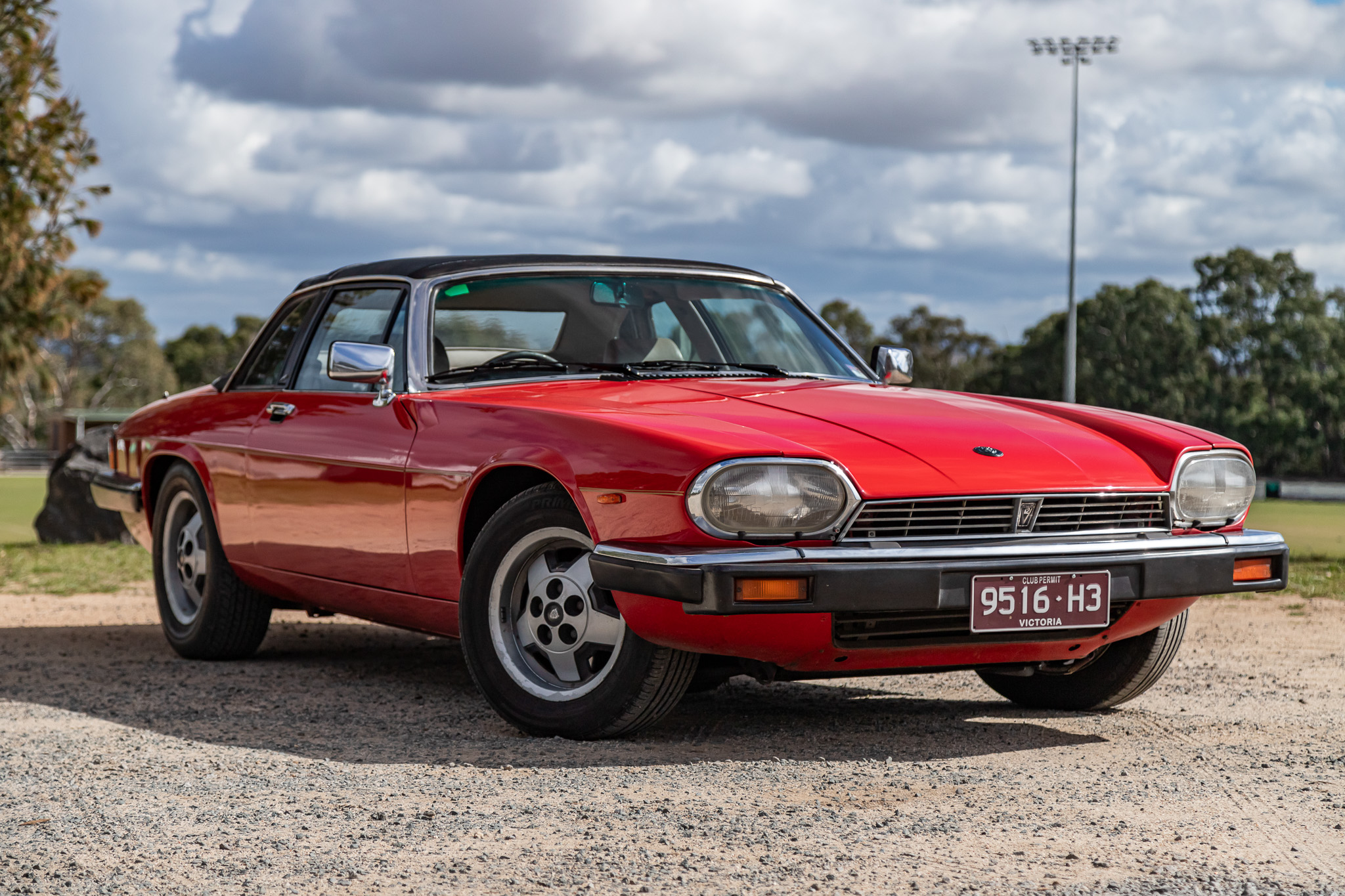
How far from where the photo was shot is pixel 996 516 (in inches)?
171

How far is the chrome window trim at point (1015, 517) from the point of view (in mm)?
4180

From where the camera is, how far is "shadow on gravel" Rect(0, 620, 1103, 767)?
4555 mm

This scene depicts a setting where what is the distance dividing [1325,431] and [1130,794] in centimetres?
6067

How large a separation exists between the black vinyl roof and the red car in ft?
0.05

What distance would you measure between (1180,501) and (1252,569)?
315mm

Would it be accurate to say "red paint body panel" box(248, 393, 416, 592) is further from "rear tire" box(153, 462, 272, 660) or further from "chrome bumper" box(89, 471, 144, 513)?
"chrome bumper" box(89, 471, 144, 513)

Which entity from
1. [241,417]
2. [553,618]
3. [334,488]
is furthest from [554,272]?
[553,618]

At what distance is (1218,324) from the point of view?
6306cm

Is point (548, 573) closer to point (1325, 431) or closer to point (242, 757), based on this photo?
point (242, 757)

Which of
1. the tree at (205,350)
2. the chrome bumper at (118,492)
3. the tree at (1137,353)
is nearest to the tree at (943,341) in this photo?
the tree at (1137,353)

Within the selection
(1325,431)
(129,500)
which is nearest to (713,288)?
→ (129,500)

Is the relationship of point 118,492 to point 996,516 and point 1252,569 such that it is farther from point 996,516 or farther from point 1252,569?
point 1252,569

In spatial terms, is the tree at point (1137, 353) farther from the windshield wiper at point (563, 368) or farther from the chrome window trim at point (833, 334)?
the windshield wiper at point (563, 368)

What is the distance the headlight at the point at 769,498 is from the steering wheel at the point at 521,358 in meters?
1.50
